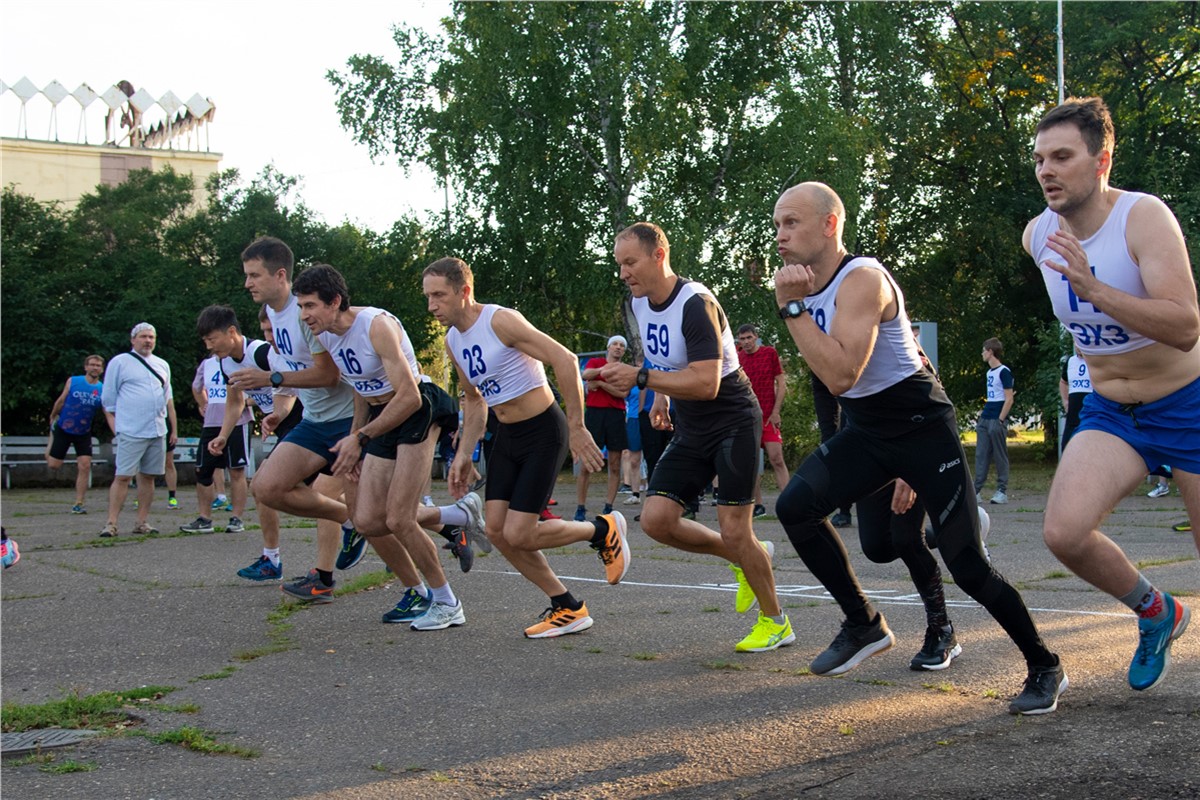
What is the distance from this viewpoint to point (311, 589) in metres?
7.95

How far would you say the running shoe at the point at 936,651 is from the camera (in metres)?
5.26

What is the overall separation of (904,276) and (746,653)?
2852 cm

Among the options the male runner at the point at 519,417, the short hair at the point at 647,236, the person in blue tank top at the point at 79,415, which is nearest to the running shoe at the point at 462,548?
the male runner at the point at 519,417

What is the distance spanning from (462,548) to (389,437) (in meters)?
1.10

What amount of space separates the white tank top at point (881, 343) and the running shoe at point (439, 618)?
9.95ft

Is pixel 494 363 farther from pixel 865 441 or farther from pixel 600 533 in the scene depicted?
pixel 865 441

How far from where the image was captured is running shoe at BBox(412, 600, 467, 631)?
6.82 meters

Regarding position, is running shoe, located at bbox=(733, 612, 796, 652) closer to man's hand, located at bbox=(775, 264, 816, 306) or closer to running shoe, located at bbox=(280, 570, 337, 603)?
man's hand, located at bbox=(775, 264, 816, 306)

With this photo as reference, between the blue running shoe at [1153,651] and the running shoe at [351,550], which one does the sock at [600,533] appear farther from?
the blue running shoe at [1153,651]

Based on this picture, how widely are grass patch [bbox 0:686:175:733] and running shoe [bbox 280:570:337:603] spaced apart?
2.71m

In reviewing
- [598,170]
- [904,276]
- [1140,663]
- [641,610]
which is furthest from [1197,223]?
[1140,663]

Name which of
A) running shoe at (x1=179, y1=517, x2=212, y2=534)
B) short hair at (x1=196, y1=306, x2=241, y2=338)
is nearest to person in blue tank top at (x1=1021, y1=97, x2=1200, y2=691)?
short hair at (x1=196, y1=306, x2=241, y2=338)

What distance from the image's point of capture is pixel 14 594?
27.7ft

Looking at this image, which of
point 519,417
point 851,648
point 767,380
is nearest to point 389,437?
point 519,417
